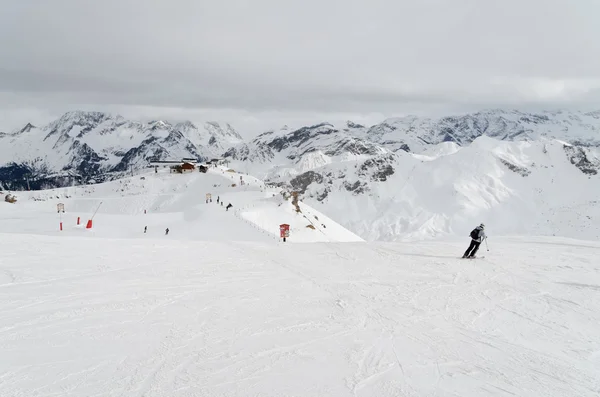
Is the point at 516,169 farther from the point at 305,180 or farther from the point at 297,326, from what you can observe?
the point at 297,326

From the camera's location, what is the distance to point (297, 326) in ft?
28.9

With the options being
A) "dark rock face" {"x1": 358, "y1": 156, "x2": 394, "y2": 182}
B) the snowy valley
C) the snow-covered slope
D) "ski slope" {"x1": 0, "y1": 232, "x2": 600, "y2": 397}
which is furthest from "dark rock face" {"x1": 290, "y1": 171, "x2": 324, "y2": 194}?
"ski slope" {"x1": 0, "y1": 232, "x2": 600, "y2": 397}

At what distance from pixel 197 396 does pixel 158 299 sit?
17.1 feet

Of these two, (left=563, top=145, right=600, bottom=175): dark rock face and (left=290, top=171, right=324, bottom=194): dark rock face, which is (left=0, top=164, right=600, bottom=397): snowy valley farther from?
(left=563, top=145, right=600, bottom=175): dark rock face

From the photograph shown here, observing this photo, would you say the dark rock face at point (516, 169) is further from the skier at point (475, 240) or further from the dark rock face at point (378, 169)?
the skier at point (475, 240)

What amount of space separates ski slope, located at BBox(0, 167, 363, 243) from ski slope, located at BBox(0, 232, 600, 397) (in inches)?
725

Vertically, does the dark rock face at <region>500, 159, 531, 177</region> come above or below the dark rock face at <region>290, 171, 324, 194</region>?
above

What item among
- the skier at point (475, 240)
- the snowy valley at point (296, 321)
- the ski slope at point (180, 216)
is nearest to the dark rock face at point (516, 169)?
the ski slope at point (180, 216)

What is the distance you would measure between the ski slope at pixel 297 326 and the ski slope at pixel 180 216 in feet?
60.4

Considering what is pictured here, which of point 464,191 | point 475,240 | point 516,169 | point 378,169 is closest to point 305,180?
point 378,169

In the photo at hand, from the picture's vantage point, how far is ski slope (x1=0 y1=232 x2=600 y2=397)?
6.41 meters

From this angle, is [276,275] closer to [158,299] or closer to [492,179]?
[158,299]

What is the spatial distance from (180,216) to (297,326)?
126 feet

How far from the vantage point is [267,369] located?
6.78m
